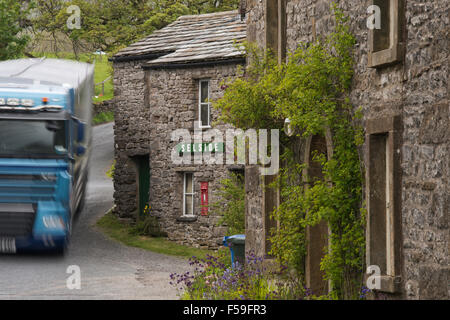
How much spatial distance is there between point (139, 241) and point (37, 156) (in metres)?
11.1

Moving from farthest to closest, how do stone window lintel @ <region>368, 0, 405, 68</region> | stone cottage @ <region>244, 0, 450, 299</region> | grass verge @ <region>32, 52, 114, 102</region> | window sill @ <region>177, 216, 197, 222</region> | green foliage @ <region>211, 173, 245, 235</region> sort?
grass verge @ <region>32, 52, 114, 102</region>, window sill @ <region>177, 216, 197, 222</region>, green foliage @ <region>211, 173, 245, 235</region>, stone window lintel @ <region>368, 0, 405, 68</region>, stone cottage @ <region>244, 0, 450, 299</region>

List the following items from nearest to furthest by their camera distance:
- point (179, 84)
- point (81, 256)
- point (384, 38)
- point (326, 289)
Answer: point (384, 38) → point (326, 289) → point (81, 256) → point (179, 84)

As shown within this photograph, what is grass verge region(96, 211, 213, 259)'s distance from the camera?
73.7 ft

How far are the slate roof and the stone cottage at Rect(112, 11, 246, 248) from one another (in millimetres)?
35

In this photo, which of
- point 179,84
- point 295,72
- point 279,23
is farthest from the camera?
point 179,84

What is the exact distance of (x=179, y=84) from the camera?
24.1 meters

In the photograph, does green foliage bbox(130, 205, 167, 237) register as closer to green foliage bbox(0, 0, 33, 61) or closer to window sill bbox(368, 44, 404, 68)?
green foliage bbox(0, 0, 33, 61)

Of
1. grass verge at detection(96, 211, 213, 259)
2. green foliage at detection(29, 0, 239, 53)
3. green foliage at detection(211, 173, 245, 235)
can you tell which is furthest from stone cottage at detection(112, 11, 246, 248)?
green foliage at detection(29, 0, 239, 53)

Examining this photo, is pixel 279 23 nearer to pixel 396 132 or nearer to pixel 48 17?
pixel 396 132

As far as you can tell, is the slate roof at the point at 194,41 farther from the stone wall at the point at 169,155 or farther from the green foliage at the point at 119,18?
the green foliage at the point at 119,18

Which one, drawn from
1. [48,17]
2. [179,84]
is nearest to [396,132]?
[179,84]

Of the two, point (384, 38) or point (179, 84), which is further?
point (179, 84)

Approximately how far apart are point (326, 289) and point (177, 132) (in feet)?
43.2

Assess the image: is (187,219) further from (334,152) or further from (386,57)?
Answer: (386,57)
